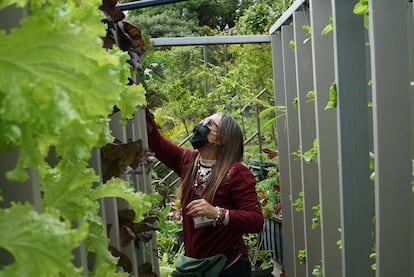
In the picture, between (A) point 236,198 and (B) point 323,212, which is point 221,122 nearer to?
(A) point 236,198

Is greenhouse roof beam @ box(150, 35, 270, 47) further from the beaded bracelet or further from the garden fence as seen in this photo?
the beaded bracelet

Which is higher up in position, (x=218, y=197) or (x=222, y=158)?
(x=222, y=158)

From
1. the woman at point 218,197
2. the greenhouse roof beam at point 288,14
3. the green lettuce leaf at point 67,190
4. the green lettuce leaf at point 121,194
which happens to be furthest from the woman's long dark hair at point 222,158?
the green lettuce leaf at point 67,190

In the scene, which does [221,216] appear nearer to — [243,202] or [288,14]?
[243,202]

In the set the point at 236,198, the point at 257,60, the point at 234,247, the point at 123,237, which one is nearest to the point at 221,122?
the point at 236,198

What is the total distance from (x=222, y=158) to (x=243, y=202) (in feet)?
0.85

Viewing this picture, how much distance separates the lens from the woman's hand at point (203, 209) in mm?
2479

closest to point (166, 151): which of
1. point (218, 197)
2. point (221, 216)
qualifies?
point (218, 197)

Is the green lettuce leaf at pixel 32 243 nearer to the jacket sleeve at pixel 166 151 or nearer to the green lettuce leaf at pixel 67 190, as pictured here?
the green lettuce leaf at pixel 67 190

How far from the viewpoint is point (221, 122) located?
270 cm

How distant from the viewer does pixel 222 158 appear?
2.66 m

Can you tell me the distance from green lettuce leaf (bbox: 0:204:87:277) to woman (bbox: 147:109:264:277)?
2106 mm

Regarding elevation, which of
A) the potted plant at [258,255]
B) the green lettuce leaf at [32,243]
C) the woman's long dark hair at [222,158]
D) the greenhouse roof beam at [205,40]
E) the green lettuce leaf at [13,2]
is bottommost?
the potted plant at [258,255]

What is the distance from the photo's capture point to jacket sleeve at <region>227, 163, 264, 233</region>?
2527 millimetres
